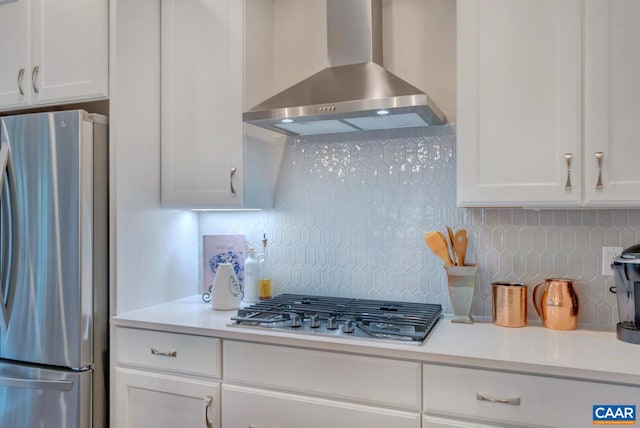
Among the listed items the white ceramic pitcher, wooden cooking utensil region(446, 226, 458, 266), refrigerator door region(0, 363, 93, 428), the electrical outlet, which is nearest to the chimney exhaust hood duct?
wooden cooking utensil region(446, 226, 458, 266)

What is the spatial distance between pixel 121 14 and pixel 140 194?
81 centimetres

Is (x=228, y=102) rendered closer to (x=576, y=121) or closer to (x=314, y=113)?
(x=314, y=113)

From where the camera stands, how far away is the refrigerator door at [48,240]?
201 centimetres

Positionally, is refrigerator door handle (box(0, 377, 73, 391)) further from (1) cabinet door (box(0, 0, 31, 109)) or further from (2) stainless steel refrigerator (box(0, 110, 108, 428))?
(1) cabinet door (box(0, 0, 31, 109))

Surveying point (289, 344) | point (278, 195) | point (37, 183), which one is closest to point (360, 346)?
point (289, 344)

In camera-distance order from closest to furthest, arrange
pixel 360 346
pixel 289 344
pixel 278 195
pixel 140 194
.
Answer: pixel 360 346 < pixel 289 344 < pixel 140 194 < pixel 278 195

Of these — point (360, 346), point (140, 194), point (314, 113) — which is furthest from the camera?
point (140, 194)

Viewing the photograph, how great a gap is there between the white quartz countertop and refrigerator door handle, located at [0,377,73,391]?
0.31 metres

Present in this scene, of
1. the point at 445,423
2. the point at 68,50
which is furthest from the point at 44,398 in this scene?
the point at 445,423

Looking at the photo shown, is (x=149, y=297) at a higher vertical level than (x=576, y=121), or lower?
lower

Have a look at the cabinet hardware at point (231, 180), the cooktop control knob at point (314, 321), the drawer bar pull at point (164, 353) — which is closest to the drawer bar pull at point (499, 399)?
the cooktop control knob at point (314, 321)

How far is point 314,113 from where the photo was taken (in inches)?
73.9

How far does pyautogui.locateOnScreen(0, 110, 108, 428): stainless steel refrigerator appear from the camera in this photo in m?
2.02

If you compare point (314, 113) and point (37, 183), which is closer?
point (314, 113)
